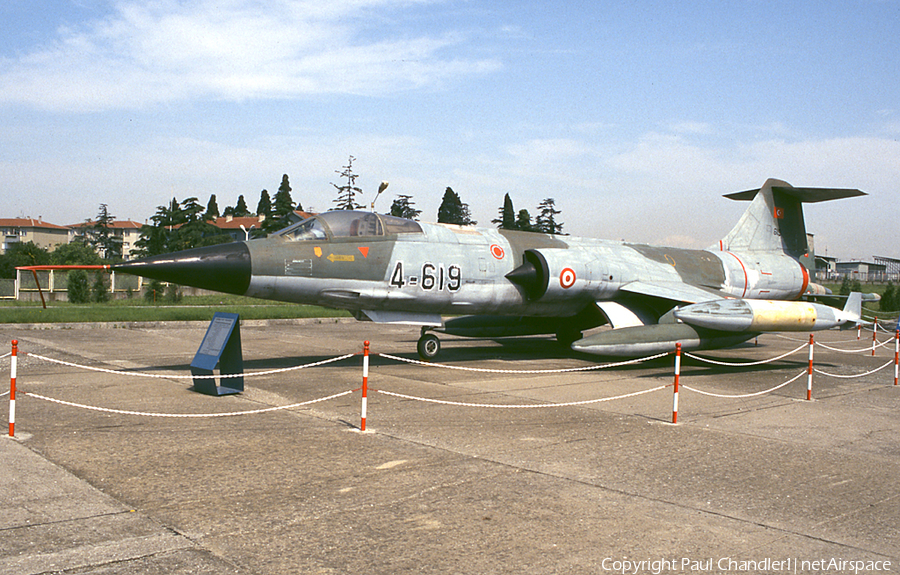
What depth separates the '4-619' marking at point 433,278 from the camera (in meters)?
11.9

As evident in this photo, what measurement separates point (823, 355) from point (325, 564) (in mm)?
16065

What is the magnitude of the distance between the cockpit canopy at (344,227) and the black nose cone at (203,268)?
1.00 m

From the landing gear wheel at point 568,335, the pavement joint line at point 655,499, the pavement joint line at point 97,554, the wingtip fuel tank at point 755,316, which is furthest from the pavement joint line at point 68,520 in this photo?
the landing gear wheel at point 568,335

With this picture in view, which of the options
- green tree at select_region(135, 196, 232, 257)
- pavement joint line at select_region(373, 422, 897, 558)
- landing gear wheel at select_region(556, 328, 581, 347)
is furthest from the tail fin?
green tree at select_region(135, 196, 232, 257)

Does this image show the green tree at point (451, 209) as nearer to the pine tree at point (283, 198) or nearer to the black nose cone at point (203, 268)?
the pine tree at point (283, 198)

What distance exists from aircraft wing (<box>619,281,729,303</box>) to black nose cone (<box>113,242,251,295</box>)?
7.78m

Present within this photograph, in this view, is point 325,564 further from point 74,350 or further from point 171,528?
point 74,350

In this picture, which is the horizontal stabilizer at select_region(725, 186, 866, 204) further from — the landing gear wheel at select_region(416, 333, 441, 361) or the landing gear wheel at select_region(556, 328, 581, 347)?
the landing gear wheel at select_region(416, 333, 441, 361)

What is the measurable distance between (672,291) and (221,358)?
925 cm

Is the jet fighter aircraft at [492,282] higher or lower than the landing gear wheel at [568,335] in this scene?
higher

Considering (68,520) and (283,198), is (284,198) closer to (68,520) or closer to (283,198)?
(283,198)

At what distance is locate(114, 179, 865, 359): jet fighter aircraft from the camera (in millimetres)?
10820

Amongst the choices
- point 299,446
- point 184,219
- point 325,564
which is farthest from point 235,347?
point 184,219

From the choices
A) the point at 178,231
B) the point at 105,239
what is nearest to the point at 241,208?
the point at 105,239
